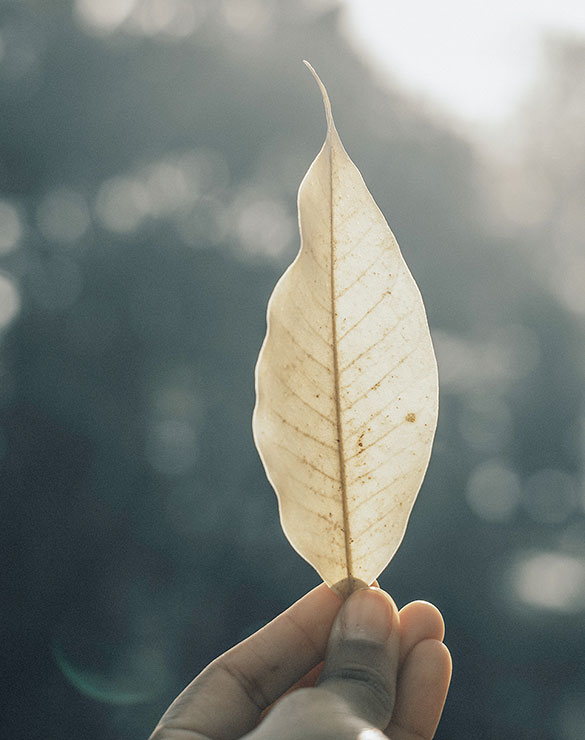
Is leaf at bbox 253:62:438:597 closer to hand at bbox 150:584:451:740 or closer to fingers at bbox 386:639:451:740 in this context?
hand at bbox 150:584:451:740

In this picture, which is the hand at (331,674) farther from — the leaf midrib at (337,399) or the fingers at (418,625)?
the leaf midrib at (337,399)

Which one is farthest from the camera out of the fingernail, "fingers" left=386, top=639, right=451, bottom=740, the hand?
"fingers" left=386, top=639, right=451, bottom=740

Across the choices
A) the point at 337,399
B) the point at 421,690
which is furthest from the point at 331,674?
the point at 337,399

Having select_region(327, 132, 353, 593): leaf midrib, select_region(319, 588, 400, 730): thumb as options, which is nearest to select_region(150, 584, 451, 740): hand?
select_region(319, 588, 400, 730): thumb

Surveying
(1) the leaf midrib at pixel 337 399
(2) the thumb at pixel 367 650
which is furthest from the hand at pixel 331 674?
(1) the leaf midrib at pixel 337 399

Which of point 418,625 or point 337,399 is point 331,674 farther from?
point 337,399

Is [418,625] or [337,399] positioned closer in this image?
[337,399]

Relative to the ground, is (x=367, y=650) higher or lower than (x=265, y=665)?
higher
